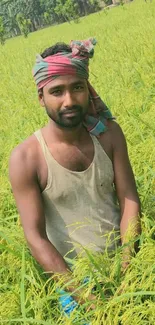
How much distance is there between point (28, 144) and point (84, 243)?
49cm

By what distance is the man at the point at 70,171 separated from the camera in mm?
1986

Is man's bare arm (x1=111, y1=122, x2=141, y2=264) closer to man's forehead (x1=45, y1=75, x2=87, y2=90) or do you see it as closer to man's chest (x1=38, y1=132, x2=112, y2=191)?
man's chest (x1=38, y1=132, x2=112, y2=191)

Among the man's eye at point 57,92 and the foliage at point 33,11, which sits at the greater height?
the foliage at point 33,11

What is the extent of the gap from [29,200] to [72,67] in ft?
1.87

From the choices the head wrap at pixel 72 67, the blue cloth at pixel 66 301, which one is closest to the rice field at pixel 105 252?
the blue cloth at pixel 66 301

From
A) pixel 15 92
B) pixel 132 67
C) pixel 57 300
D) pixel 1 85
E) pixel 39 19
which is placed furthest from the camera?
pixel 39 19

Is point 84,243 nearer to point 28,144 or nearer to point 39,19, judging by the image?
point 28,144

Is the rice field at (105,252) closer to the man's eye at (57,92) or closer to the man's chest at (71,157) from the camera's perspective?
the man's chest at (71,157)

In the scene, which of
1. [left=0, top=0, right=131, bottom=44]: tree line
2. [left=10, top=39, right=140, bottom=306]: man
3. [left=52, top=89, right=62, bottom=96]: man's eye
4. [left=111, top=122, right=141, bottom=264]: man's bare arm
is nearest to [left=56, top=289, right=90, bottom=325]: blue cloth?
[left=10, top=39, right=140, bottom=306]: man

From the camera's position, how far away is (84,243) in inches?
83.0

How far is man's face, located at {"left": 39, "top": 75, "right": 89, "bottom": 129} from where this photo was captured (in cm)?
198

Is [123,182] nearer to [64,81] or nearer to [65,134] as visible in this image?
[65,134]

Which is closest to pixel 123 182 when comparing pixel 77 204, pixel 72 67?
pixel 77 204

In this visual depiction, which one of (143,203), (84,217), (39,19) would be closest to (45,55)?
(84,217)
